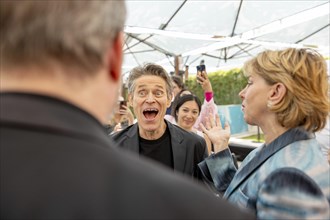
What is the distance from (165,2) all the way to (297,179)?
548 cm

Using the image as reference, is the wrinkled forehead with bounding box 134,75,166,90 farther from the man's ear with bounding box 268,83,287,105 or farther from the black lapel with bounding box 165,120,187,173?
the man's ear with bounding box 268,83,287,105

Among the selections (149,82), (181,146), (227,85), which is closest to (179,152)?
(181,146)

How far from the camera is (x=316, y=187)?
1.14 m

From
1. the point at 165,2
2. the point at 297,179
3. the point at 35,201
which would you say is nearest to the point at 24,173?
the point at 35,201

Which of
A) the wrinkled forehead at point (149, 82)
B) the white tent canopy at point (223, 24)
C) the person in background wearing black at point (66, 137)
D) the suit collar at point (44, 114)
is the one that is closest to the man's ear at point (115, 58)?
the person in background wearing black at point (66, 137)

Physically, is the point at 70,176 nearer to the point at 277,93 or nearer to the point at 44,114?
the point at 44,114

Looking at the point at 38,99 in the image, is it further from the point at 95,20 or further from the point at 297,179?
the point at 297,179

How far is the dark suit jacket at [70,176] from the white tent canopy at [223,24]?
5.44 metres

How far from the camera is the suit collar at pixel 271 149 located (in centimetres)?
138

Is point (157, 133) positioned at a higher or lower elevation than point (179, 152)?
higher

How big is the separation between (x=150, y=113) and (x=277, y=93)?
122 cm

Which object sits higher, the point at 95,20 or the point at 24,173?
the point at 95,20

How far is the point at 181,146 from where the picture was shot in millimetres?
2375

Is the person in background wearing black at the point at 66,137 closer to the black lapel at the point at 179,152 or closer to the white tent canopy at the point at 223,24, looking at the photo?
the black lapel at the point at 179,152
